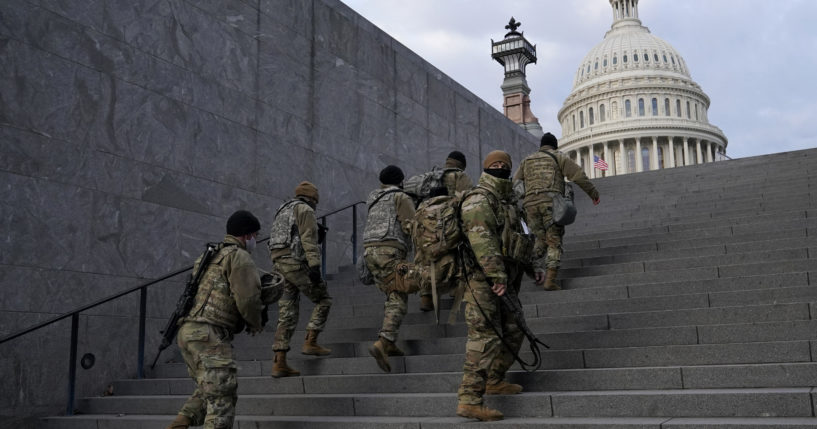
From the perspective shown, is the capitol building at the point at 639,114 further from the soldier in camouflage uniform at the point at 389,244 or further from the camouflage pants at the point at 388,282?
the camouflage pants at the point at 388,282

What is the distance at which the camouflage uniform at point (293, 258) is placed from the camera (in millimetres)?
7098

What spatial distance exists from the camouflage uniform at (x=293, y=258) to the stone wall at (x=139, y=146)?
274 centimetres

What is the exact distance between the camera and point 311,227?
23.4 ft

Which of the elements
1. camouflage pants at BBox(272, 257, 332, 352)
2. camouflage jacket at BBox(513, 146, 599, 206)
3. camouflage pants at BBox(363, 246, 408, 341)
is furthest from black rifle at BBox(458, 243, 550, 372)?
camouflage jacket at BBox(513, 146, 599, 206)

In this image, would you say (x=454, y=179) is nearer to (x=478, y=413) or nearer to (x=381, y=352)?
(x=381, y=352)

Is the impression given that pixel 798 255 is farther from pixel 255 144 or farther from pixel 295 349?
pixel 255 144

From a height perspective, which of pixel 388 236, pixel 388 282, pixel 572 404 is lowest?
pixel 572 404

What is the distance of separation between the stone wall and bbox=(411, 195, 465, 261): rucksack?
14.9 feet

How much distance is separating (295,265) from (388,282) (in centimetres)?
92

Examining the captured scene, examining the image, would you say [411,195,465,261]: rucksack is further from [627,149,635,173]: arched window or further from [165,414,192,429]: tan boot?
[627,149,635,173]: arched window

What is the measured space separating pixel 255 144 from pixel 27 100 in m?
3.83

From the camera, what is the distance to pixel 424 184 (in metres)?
8.17

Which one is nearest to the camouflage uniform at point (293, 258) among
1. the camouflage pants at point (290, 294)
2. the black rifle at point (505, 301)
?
the camouflage pants at point (290, 294)

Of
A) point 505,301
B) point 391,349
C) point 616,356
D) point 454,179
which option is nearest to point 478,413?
point 505,301
